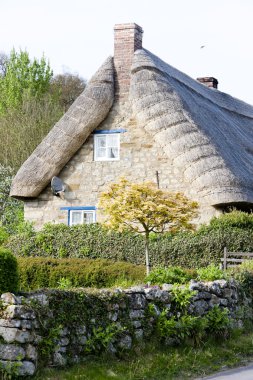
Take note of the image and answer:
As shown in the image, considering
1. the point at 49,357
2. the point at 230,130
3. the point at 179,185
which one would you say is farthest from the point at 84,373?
the point at 230,130

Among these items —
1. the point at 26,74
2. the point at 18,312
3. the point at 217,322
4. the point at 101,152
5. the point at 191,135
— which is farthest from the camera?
the point at 26,74

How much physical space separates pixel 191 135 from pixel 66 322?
46.1 feet

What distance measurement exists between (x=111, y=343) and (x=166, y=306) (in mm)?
1492

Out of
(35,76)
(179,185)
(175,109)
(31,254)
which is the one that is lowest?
(31,254)

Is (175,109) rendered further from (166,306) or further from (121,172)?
(166,306)

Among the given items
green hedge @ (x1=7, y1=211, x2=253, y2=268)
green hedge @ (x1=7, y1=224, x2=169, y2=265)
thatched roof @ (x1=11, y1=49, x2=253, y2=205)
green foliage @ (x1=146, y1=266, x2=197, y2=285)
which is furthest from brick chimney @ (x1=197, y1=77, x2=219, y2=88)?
green foliage @ (x1=146, y1=266, x2=197, y2=285)

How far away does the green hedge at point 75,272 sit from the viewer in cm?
1801

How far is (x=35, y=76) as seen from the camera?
144 feet

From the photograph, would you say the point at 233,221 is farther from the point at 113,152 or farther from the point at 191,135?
the point at 113,152

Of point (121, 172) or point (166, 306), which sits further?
point (121, 172)

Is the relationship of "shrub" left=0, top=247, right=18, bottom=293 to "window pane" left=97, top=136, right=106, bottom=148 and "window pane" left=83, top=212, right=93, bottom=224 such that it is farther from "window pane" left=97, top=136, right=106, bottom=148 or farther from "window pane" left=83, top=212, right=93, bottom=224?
"window pane" left=97, top=136, right=106, bottom=148

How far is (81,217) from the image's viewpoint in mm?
24766

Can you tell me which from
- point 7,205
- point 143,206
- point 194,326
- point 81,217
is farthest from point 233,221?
point 7,205

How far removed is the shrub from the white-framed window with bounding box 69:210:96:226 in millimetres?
14732
